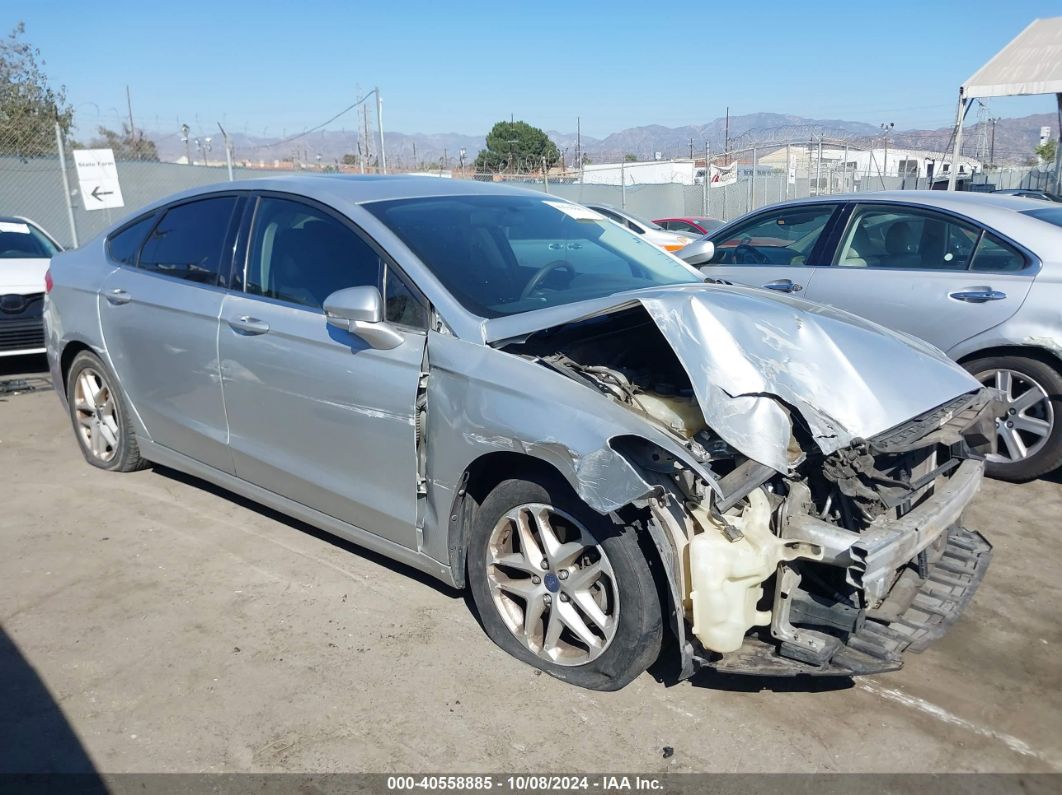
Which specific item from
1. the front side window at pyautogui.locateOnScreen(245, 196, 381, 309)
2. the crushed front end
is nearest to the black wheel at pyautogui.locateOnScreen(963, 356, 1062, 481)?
the crushed front end

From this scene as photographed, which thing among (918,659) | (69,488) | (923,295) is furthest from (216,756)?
(923,295)

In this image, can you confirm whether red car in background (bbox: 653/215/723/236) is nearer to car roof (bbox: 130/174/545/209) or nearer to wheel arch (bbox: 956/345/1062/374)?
wheel arch (bbox: 956/345/1062/374)

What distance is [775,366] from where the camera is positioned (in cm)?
295

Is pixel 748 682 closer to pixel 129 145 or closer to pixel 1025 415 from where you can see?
pixel 1025 415

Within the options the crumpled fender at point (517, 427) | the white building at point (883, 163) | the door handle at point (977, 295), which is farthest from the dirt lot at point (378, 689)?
the white building at point (883, 163)

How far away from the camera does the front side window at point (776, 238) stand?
5.87 metres

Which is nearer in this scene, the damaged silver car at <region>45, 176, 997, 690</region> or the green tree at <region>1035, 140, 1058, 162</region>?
the damaged silver car at <region>45, 176, 997, 690</region>

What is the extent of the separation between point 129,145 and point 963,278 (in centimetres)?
2363

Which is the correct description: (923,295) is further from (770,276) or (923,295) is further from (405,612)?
(405,612)

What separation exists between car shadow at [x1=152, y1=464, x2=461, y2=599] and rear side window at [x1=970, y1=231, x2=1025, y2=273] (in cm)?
370

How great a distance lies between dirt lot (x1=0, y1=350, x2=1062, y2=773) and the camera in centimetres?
275

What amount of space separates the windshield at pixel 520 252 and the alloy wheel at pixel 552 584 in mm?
848

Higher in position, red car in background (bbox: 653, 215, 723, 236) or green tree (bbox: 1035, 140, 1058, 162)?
green tree (bbox: 1035, 140, 1058, 162)

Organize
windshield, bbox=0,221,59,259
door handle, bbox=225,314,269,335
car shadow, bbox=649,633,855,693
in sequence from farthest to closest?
1. windshield, bbox=0,221,59,259
2. door handle, bbox=225,314,269,335
3. car shadow, bbox=649,633,855,693
